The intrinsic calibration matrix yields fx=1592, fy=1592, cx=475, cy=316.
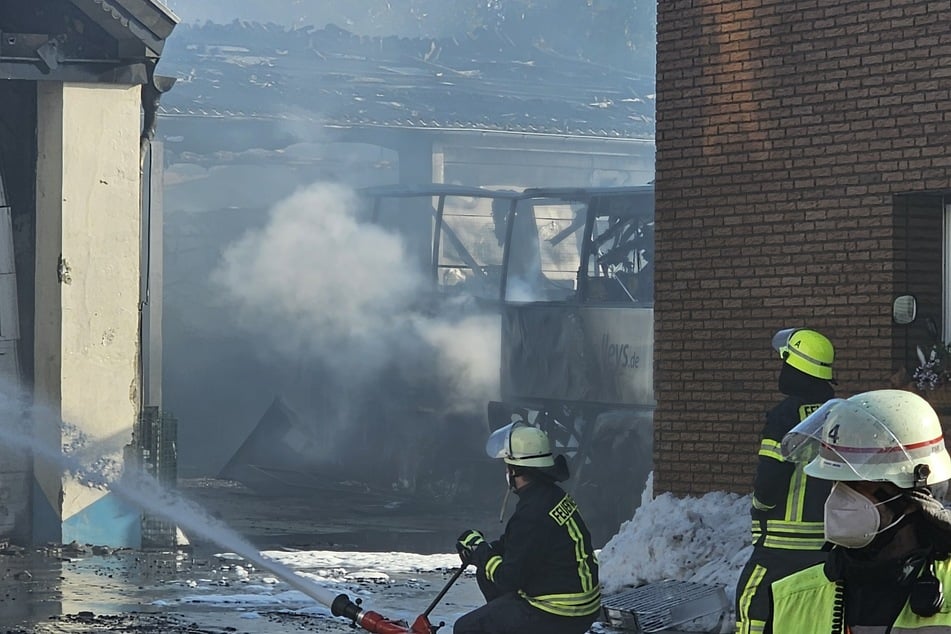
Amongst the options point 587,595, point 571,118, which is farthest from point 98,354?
point 571,118

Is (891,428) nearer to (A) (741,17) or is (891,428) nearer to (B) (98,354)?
(A) (741,17)

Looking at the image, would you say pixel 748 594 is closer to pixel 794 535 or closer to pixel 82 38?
pixel 794 535

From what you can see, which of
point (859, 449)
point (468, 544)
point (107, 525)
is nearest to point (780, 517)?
point (468, 544)

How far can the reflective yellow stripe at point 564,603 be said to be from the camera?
21.1 ft

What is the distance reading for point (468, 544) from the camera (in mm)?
6711

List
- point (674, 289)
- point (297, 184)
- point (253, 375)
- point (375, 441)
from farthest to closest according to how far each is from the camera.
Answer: point (297, 184) < point (253, 375) < point (375, 441) < point (674, 289)

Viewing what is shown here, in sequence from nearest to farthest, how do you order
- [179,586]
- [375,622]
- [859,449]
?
[859,449], [375,622], [179,586]

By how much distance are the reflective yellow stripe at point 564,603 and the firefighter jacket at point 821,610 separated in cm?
360

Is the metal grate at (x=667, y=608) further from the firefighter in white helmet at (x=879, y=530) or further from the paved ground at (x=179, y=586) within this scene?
the firefighter in white helmet at (x=879, y=530)

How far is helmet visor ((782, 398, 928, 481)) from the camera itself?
2832 millimetres

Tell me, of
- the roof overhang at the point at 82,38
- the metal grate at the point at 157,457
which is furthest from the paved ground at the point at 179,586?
the roof overhang at the point at 82,38

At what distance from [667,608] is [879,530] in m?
6.42

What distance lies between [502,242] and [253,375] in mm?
8094

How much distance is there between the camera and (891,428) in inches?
112
